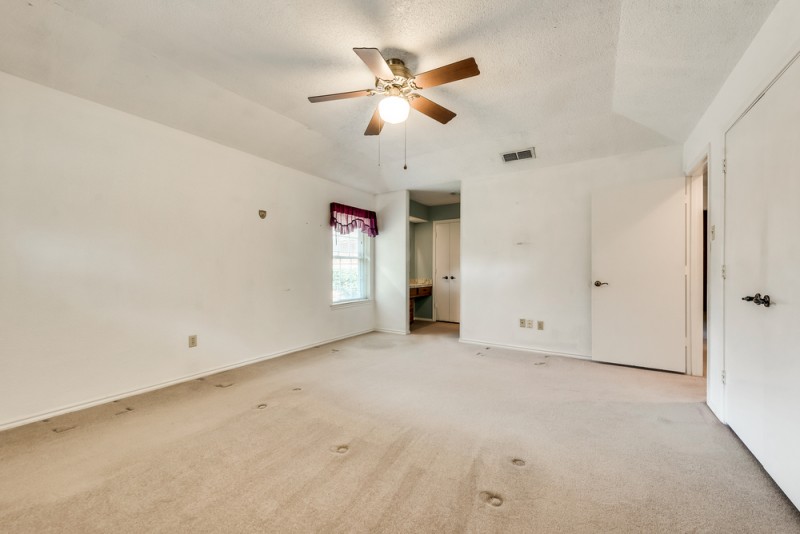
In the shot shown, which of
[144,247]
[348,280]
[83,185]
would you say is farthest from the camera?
[348,280]

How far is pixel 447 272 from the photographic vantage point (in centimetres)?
663

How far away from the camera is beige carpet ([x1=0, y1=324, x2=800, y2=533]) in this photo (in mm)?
1402

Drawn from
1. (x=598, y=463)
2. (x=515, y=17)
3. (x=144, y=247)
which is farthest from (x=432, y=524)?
(x=144, y=247)

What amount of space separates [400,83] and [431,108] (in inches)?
12.6

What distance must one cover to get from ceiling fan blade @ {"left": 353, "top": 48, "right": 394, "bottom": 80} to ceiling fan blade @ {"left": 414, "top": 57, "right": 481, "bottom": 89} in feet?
0.68

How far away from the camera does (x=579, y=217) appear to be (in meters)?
3.96

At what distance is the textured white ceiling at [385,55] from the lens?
194 cm

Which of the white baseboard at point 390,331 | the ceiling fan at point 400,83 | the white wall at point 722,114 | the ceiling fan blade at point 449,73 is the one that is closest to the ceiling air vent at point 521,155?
the white wall at point 722,114

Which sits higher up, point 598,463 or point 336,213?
point 336,213

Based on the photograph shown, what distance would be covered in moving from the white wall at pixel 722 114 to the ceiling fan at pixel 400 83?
1498 millimetres

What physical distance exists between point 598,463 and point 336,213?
406cm

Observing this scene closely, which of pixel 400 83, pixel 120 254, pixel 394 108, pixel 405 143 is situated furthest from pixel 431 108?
pixel 120 254

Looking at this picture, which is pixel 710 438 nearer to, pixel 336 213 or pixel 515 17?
pixel 515 17

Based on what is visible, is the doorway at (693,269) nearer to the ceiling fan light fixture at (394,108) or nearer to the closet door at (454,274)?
the ceiling fan light fixture at (394,108)
